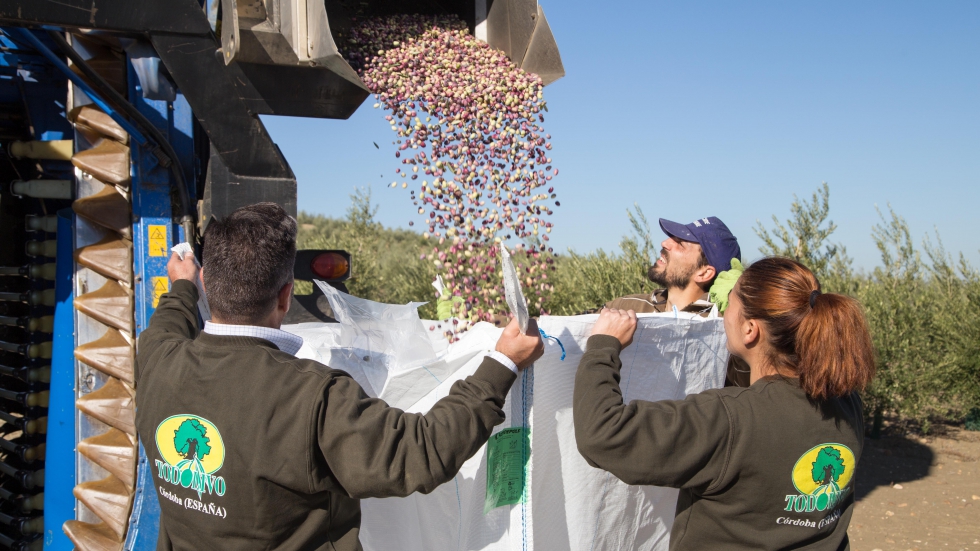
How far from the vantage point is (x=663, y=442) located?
1.59 m

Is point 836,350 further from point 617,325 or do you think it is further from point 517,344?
point 517,344

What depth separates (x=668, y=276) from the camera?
3.15m

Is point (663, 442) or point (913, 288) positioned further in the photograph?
point (913, 288)

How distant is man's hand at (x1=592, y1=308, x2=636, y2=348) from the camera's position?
2.00 m

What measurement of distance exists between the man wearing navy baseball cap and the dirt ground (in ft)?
8.65

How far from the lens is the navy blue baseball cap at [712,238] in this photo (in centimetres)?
304

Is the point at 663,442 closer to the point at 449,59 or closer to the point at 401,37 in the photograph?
the point at 449,59

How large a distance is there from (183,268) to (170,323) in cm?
35

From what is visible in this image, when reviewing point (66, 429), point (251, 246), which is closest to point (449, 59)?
point (251, 246)

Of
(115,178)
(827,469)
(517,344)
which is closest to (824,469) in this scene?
(827,469)

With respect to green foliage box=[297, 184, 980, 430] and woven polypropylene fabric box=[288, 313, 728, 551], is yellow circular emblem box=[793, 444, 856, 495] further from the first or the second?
green foliage box=[297, 184, 980, 430]

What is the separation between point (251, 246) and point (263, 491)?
0.55 meters

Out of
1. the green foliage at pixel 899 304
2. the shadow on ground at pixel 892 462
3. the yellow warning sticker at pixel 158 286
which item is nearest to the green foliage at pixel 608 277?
the green foliage at pixel 899 304

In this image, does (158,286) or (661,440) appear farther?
(158,286)
